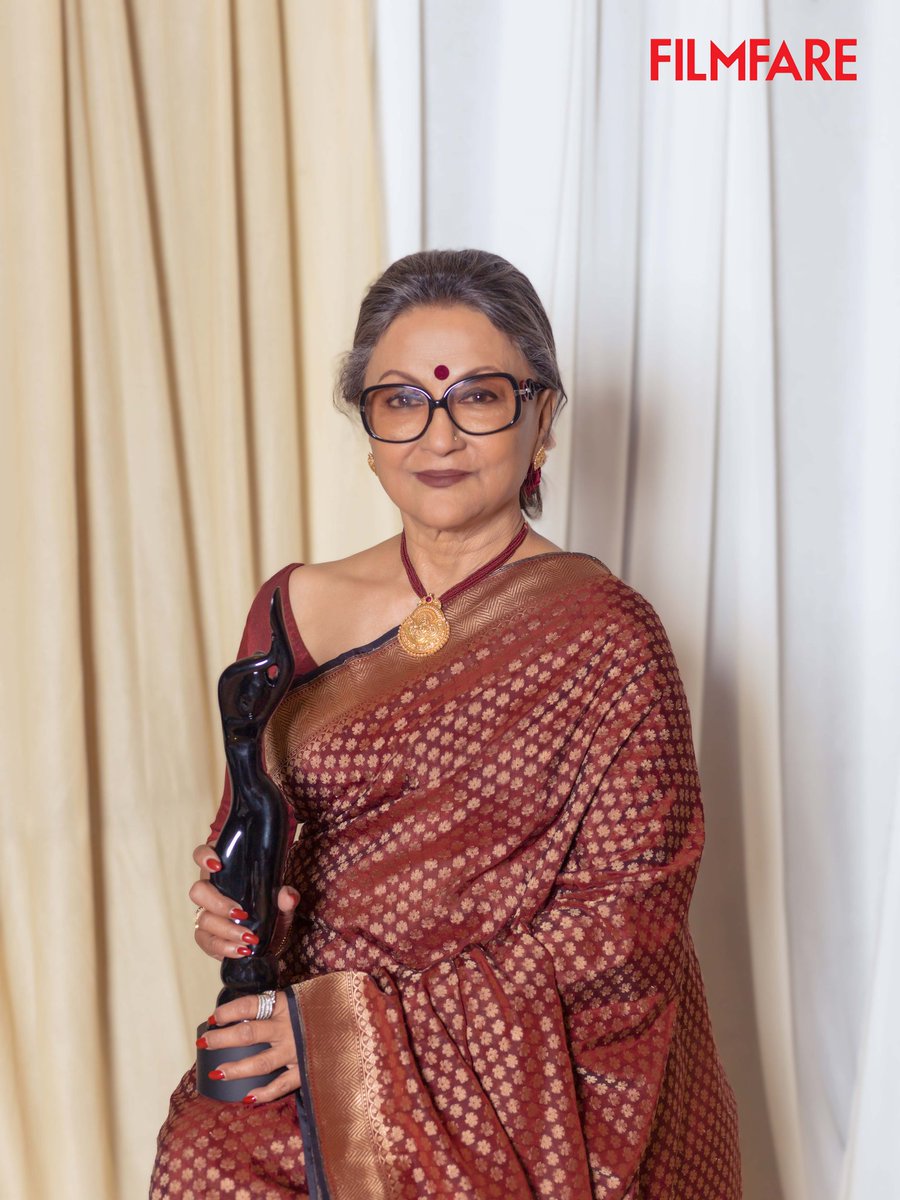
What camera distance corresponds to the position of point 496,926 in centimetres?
149

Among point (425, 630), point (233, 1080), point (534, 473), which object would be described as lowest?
point (233, 1080)

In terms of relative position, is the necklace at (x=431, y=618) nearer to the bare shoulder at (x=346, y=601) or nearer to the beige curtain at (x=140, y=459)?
the bare shoulder at (x=346, y=601)

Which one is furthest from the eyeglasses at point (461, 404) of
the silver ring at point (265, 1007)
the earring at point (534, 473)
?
the silver ring at point (265, 1007)

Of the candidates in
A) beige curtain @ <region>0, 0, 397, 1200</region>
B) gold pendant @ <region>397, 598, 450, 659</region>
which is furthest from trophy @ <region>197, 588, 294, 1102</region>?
beige curtain @ <region>0, 0, 397, 1200</region>

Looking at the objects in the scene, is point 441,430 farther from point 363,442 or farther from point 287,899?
point 363,442

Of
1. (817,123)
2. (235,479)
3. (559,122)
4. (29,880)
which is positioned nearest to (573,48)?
(559,122)

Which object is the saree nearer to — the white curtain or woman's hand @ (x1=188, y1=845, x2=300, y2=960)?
woman's hand @ (x1=188, y1=845, x2=300, y2=960)

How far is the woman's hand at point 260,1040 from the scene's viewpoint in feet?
4.59

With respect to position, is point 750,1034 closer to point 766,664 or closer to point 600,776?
point 766,664

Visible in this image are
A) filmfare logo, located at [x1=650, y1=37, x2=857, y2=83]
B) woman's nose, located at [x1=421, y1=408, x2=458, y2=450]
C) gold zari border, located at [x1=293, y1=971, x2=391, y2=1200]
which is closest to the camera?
gold zari border, located at [x1=293, y1=971, x2=391, y2=1200]

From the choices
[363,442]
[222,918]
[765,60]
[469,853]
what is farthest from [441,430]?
[765,60]

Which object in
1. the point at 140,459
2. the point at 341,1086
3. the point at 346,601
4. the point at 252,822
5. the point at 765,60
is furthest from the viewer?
the point at 140,459

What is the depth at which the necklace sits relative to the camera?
1.63 metres

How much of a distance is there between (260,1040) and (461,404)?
0.76 m
